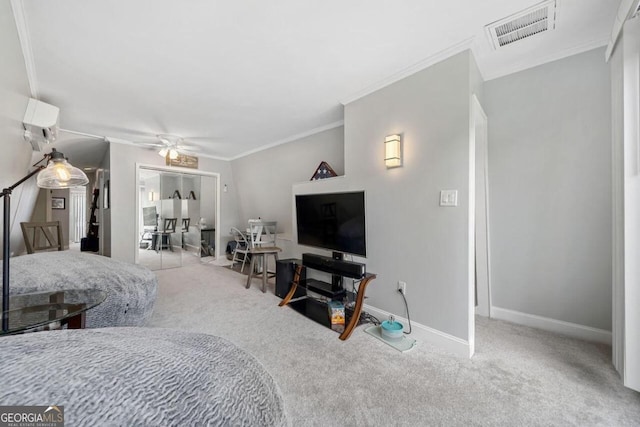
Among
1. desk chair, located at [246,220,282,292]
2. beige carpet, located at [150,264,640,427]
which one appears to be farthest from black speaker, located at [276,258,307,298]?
beige carpet, located at [150,264,640,427]

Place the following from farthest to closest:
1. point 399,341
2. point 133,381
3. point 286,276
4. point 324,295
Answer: point 286,276, point 324,295, point 399,341, point 133,381

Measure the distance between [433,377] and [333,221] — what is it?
157cm

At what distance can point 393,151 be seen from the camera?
2.29 metres

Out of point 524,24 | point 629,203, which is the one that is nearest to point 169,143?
point 524,24

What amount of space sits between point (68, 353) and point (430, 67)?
274cm

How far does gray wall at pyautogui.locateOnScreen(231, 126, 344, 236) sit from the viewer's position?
3.71 metres

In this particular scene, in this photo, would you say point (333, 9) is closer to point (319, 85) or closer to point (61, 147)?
point (319, 85)

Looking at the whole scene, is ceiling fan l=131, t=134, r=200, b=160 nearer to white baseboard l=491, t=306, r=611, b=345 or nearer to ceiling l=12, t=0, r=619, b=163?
ceiling l=12, t=0, r=619, b=163

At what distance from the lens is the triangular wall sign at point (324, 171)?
3487 mm

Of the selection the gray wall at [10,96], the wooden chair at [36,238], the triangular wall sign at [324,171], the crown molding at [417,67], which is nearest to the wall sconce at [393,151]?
the crown molding at [417,67]

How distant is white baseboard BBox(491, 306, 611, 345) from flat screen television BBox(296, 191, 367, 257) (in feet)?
5.45

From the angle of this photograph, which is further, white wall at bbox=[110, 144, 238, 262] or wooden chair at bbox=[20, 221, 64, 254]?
white wall at bbox=[110, 144, 238, 262]

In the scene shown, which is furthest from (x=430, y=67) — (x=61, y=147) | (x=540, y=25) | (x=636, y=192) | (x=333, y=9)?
(x=61, y=147)

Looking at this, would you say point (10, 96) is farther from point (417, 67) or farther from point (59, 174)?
point (417, 67)
